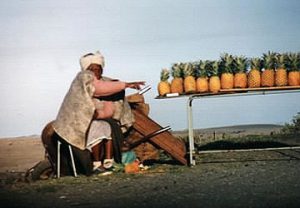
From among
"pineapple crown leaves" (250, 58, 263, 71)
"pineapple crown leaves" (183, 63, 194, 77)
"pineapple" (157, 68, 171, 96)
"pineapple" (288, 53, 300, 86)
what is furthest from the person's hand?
"pineapple" (288, 53, 300, 86)

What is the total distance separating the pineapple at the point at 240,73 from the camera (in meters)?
9.98

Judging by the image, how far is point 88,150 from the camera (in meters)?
9.16

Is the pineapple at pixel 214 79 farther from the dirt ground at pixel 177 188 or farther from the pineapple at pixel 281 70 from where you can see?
the dirt ground at pixel 177 188

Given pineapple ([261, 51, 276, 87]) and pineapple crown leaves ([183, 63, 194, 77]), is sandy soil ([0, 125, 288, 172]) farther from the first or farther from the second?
pineapple ([261, 51, 276, 87])

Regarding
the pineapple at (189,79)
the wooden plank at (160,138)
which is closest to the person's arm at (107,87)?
the wooden plank at (160,138)

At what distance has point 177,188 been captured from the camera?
24.0 feet

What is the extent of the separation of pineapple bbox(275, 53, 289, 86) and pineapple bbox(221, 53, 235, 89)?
81cm

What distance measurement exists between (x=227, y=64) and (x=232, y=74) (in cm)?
21

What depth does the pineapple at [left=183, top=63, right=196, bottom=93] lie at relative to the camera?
1002 cm

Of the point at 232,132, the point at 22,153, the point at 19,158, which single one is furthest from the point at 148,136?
the point at 232,132

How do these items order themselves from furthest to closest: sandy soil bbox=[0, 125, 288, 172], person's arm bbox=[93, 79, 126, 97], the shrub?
the shrub < sandy soil bbox=[0, 125, 288, 172] < person's arm bbox=[93, 79, 126, 97]

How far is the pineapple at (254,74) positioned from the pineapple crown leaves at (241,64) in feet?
0.39

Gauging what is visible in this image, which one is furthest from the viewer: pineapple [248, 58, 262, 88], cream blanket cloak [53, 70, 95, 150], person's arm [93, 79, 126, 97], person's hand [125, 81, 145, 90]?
pineapple [248, 58, 262, 88]

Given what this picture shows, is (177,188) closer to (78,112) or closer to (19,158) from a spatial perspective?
(78,112)
